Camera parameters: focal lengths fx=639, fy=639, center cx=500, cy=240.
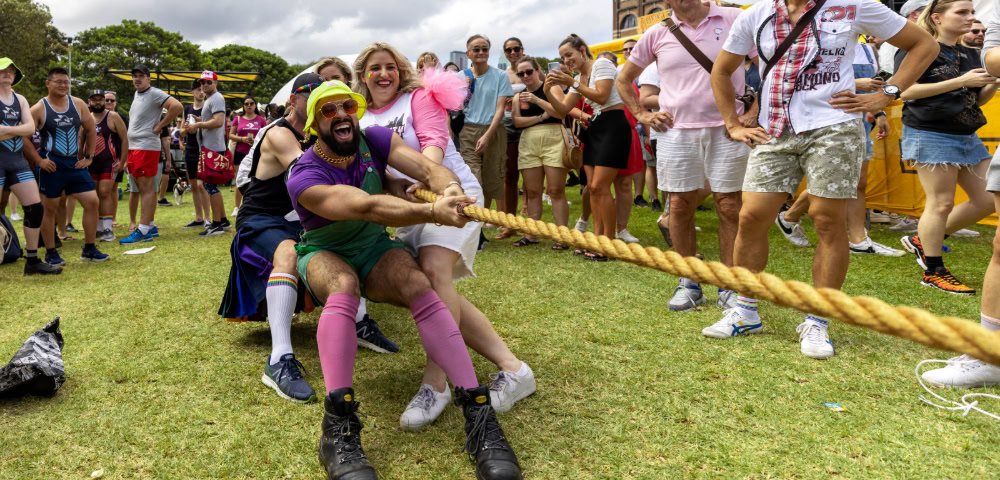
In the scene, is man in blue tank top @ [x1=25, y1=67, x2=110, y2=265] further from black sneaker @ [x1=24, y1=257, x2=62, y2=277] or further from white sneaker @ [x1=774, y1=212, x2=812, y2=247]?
white sneaker @ [x1=774, y1=212, x2=812, y2=247]

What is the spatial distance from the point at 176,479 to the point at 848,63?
131 inches

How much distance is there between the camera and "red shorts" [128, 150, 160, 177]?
25.1 ft

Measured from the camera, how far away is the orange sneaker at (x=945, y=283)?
13.6 feet

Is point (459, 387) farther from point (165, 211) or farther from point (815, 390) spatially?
point (165, 211)

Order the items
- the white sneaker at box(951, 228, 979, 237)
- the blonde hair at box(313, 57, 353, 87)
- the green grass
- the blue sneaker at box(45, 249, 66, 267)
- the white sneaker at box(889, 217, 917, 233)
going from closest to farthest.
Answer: the green grass → the blonde hair at box(313, 57, 353, 87) → the blue sneaker at box(45, 249, 66, 267) → the white sneaker at box(951, 228, 979, 237) → the white sneaker at box(889, 217, 917, 233)

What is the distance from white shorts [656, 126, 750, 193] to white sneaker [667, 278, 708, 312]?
2.01 ft

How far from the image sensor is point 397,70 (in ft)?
10.8

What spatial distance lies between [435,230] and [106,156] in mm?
6536

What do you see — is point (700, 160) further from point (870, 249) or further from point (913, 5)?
point (913, 5)

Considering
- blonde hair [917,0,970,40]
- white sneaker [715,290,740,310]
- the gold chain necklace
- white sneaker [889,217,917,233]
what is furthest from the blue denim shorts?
the gold chain necklace

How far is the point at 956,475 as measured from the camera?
1.99m

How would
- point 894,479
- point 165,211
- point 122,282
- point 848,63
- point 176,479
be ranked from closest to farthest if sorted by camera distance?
point 894,479
point 176,479
point 848,63
point 122,282
point 165,211

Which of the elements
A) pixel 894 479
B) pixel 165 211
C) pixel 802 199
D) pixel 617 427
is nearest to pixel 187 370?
pixel 617 427

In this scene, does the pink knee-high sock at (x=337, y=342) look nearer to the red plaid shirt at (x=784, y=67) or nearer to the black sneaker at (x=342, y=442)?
the black sneaker at (x=342, y=442)
